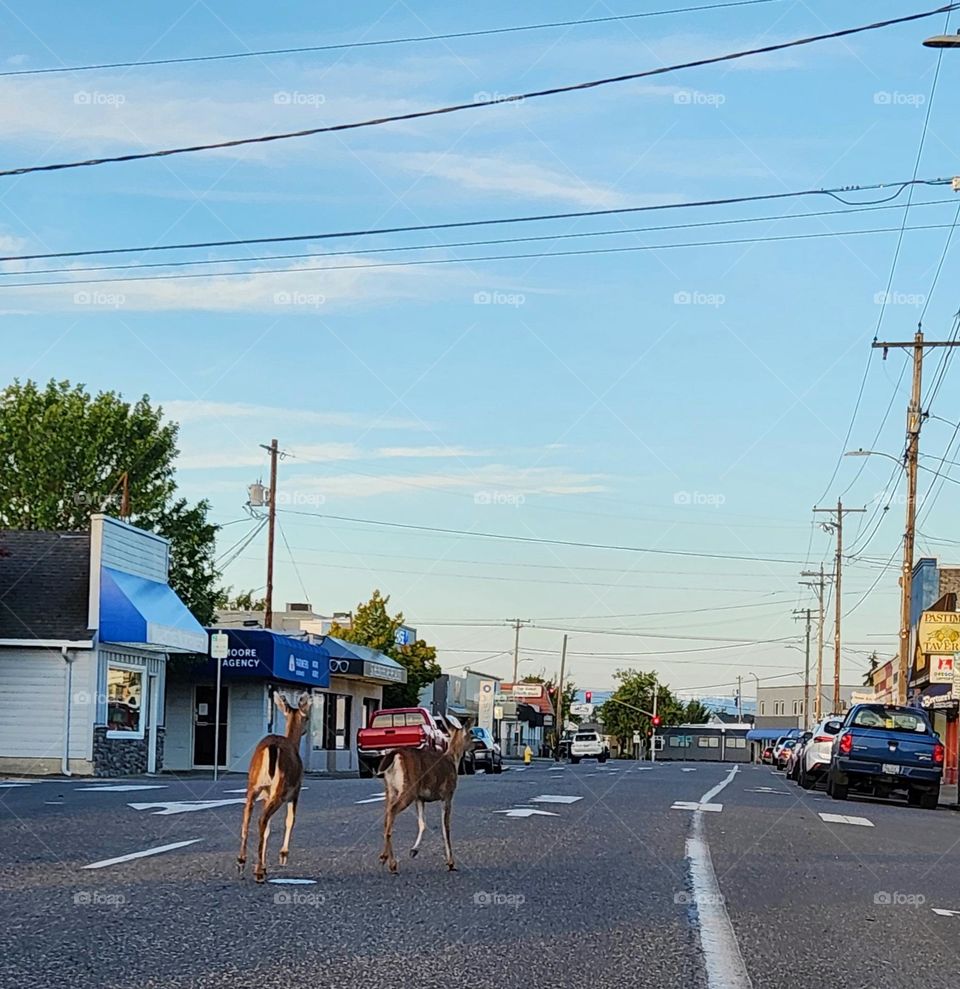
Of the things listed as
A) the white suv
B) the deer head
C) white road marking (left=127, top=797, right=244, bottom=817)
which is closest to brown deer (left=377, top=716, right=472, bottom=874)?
the deer head

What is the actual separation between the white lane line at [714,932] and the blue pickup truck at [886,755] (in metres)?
16.3

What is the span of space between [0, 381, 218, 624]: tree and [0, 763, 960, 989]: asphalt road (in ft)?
123

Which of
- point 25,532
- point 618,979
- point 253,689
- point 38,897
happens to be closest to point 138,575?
point 25,532

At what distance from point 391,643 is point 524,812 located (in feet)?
166

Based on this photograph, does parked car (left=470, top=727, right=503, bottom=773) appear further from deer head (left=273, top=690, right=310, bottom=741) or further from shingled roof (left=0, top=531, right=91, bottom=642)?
deer head (left=273, top=690, right=310, bottom=741)

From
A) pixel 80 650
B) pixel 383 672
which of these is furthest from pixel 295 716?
pixel 383 672

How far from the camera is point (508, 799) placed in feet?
70.9

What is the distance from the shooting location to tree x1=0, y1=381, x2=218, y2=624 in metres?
52.5

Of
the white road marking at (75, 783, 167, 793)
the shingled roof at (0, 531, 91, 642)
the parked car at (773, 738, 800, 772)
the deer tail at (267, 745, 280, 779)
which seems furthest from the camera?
the parked car at (773, 738, 800, 772)

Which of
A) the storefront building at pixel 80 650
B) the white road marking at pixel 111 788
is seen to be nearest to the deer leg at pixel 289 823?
the white road marking at pixel 111 788

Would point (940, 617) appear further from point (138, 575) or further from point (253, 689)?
point (138, 575)

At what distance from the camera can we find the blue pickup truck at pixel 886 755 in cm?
2898

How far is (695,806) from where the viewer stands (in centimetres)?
2203

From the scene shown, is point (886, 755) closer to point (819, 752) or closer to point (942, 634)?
point (819, 752)
